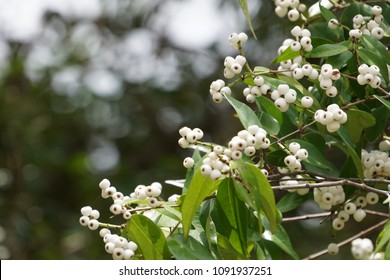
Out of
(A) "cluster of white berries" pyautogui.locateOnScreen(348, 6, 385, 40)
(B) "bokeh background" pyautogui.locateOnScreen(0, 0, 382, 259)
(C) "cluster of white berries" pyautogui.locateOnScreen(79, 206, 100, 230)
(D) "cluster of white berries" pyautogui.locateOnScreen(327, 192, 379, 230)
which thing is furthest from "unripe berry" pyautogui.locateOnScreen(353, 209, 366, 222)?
(B) "bokeh background" pyautogui.locateOnScreen(0, 0, 382, 259)

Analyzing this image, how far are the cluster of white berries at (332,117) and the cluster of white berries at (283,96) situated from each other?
6 cm

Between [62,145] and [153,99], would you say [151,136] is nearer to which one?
[153,99]

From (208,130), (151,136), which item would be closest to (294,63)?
(208,130)

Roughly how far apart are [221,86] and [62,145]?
133 inches

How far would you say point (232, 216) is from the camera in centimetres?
112

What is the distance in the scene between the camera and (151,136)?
4594 mm

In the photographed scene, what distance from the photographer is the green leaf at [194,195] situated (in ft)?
3.51

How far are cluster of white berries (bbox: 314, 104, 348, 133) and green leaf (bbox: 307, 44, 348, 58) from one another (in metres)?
0.13

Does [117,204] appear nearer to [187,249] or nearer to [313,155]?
[187,249]

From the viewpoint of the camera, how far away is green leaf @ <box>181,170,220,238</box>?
1070mm

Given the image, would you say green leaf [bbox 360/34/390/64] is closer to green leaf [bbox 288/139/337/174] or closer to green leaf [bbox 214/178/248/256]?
green leaf [bbox 288/139/337/174]

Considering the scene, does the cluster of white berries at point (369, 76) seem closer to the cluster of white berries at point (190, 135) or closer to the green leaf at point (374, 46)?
the green leaf at point (374, 46)

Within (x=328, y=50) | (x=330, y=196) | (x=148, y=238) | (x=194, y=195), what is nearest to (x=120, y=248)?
(x=148, y=238)

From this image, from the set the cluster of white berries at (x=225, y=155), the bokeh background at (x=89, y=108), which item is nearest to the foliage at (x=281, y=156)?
the cluster of white berries at (x=225, y=155)
